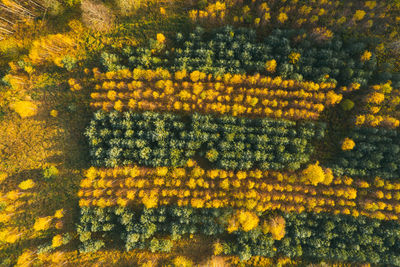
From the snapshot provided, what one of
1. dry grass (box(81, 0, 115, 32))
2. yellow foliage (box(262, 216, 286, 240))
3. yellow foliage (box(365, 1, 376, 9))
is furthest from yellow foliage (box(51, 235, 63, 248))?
yellow foliage (box(365, 1, 376, 9))

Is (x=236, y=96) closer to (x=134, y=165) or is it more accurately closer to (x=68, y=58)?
(x=134, y=165)

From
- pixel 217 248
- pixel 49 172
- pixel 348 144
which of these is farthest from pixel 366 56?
pixel 49 172

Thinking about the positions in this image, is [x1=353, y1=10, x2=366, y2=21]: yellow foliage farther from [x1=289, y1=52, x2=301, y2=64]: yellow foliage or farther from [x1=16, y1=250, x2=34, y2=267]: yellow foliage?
[x1=16, y1=250, x2=34, y2=267]: yellow foliage

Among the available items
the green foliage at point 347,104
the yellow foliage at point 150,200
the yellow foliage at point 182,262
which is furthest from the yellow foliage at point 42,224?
the green foliage at point 347,104

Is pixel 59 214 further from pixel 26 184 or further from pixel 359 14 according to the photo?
pixel 359 14

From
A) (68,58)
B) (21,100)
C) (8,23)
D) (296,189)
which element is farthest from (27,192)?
(296,189)

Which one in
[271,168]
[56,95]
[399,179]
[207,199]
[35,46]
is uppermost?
[35,46]
